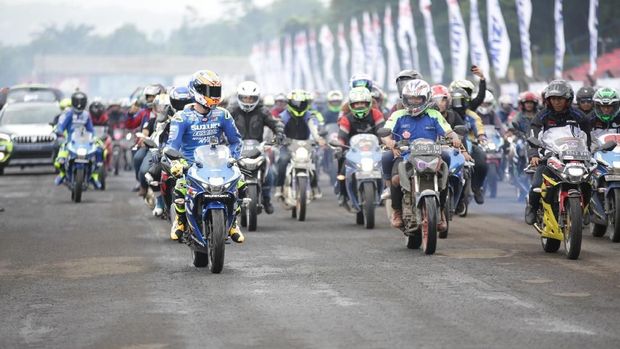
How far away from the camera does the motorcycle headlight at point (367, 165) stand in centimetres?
2016

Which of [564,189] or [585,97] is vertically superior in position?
[585,97]

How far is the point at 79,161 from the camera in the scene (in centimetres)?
2669

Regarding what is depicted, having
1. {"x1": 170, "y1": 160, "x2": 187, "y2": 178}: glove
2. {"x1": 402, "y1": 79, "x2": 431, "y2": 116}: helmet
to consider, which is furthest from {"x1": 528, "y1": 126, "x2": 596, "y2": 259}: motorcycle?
{"x1": 170, "y1": 160, "x2": 187, "y2": 178}: glove

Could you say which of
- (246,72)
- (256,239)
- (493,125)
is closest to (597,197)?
(256,239)

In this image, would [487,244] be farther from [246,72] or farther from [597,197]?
[246,72]

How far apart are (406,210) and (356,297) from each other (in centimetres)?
440

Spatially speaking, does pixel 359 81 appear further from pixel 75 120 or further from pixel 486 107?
pixel 75 120

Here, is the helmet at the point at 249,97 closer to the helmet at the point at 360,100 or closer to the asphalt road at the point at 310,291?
the helmet at the point at 360,100

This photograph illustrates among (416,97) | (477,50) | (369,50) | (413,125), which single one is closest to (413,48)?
(369,50)

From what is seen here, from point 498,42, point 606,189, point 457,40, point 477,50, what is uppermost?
point 457,40

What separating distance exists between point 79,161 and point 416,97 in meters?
11.3

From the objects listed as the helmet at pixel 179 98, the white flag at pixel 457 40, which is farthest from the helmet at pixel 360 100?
the white flag at pixel 457 40

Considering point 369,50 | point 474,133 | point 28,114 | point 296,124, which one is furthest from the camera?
point 369,50

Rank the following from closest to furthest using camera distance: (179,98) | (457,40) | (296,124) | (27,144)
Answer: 1. (179,98)
2. (296,124)
3. (27,144)
4. (457,40)
